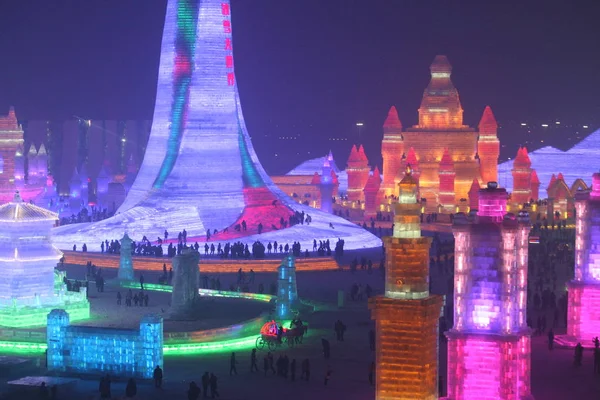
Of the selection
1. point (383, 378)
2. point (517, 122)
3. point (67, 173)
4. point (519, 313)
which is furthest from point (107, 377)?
point (517, 122)

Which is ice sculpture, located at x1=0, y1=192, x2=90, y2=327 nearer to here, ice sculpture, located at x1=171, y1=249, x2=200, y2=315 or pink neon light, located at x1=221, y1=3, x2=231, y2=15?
ice sculpture, located at x1=171, y1=249, x2=200, y2=315

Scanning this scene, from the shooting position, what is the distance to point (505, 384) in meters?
28.9

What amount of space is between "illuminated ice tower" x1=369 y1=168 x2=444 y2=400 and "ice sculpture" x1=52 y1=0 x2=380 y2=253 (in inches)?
948

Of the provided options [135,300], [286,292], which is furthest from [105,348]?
[135,300]

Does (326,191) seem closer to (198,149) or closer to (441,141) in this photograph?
(441,141)

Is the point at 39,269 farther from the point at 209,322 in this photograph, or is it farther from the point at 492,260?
the point at 492,260

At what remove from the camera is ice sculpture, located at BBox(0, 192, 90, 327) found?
36656 mm

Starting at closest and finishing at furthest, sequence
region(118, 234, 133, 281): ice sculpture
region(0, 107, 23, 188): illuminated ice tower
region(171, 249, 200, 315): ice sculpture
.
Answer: region(171, 249, 200, 315): ice sculpture, region(118, 234, 133, 281): ice sculpture, region(0, 107, 23, 188): illuminated ice tower

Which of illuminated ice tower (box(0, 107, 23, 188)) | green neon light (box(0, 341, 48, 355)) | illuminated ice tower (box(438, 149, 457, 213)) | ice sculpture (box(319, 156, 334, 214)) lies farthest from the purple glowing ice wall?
illuminated ice tower (box(0, 107, 23, 188))

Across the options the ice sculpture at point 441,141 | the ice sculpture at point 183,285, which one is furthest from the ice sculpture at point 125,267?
the ice sculpture at point 441,141

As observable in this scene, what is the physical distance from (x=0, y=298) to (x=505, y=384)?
1323 cm

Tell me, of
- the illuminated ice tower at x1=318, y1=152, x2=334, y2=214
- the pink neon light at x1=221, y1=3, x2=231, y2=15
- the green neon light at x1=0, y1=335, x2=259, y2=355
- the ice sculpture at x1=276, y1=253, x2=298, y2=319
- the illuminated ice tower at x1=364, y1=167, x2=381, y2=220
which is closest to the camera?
the green neon light at x1=0, y1=335, x2=259, y2=355

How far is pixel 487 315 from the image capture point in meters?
29.1

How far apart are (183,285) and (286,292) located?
8.26 feet
